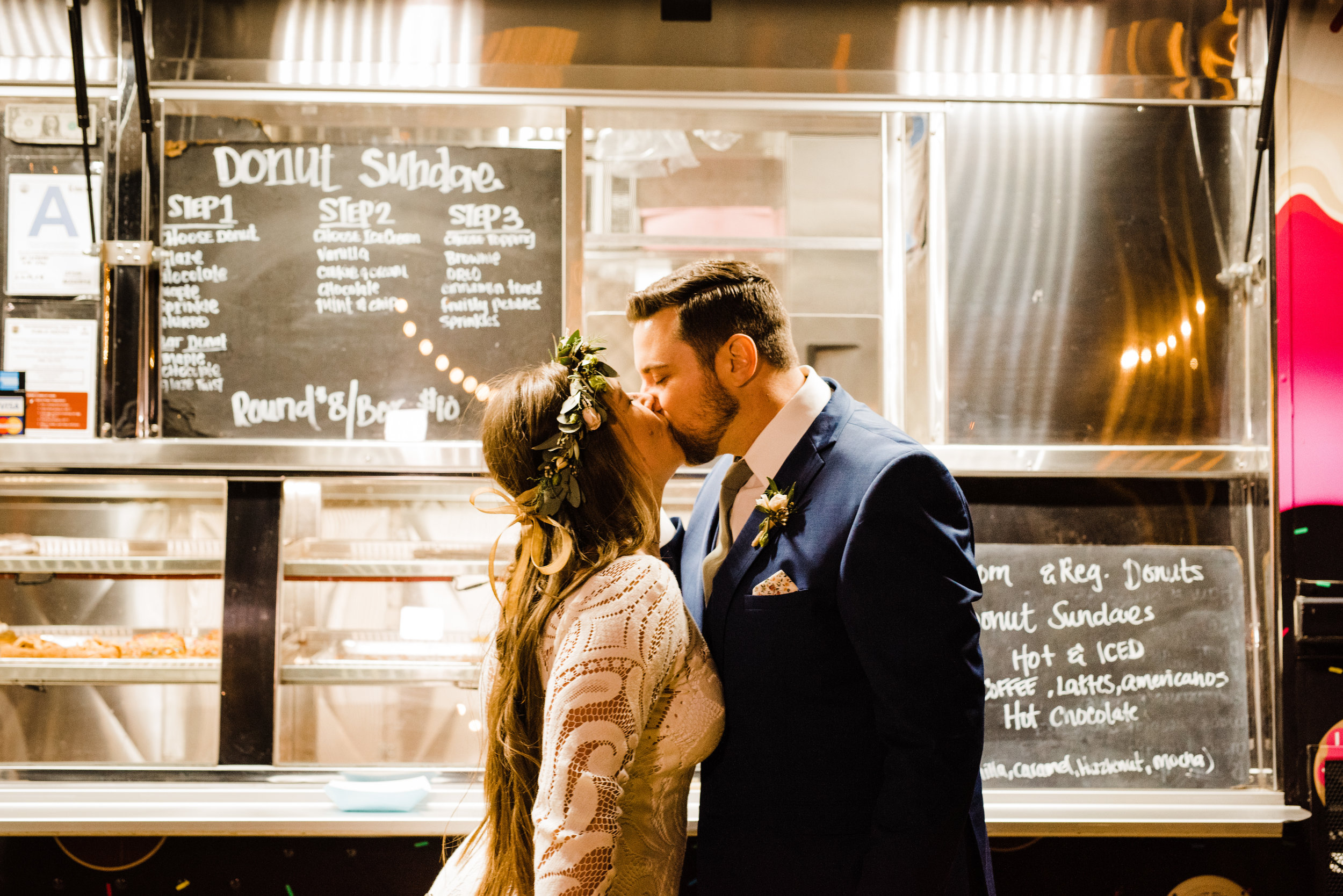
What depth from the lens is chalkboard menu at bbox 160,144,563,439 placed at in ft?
9.57

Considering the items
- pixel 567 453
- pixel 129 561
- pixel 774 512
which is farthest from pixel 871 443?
pixel 129 561

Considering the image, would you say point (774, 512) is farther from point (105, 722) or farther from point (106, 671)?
point (105, 722)

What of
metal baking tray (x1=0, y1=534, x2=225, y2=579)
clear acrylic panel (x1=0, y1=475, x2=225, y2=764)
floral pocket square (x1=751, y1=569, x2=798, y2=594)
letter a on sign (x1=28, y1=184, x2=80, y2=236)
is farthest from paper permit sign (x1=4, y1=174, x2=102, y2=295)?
floral pocket square (x1=751, y1=569, x2=798, y2=594)

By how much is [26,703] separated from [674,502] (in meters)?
2.81

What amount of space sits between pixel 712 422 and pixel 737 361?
0.16 m

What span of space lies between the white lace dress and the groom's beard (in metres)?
0.38

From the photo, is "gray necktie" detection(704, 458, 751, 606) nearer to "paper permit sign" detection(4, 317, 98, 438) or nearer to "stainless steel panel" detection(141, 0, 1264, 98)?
"stainless steel panel" detection(141, 0, 1264, 98)

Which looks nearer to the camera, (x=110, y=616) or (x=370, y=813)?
(x=370, y=813)

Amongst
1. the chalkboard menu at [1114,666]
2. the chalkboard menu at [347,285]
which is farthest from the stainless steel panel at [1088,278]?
the chalkboard menu at [347,285]

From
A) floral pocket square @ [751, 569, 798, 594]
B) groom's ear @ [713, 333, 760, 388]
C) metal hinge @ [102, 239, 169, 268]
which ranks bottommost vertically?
floral pocket square @ [751, 569, 798, 594]

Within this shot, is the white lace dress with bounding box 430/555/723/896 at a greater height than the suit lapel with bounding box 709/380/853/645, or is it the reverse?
the suit lapel with bounding box 709/380/853/645

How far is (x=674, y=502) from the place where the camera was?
9.93ft

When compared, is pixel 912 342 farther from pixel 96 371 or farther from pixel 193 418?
pixel 96 371

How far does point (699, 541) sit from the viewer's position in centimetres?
223
